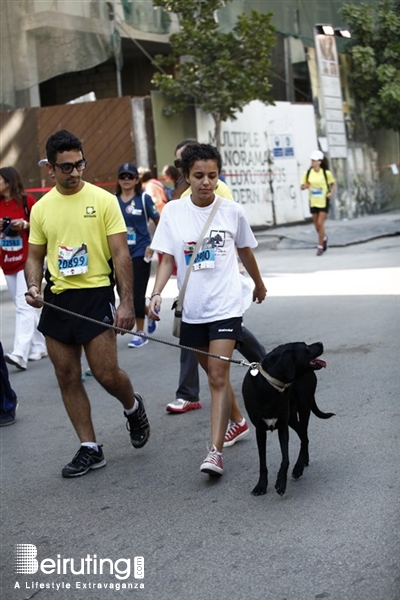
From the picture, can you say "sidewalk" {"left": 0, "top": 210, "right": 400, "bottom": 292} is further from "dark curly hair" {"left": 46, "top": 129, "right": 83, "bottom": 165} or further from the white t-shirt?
"dark curly hair" {"left": 46, "top": 129, "right": 83, "bottom": 165}

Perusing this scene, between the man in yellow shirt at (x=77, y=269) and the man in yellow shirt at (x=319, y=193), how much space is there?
41.3 ft

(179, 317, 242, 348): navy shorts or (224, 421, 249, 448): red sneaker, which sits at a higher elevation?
(179, 317, 242, 348): navy shorts

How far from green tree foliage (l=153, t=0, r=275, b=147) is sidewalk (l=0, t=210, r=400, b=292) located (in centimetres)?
297

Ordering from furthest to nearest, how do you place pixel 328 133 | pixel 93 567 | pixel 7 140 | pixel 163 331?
pixel 328 133
pixel 7 140
pixel 163 331
pixel 93 567

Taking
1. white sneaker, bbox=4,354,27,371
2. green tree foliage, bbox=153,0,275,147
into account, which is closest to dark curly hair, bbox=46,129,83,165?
white sneaker, bbox=4,354,27,371

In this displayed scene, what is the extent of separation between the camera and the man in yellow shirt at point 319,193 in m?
18.5

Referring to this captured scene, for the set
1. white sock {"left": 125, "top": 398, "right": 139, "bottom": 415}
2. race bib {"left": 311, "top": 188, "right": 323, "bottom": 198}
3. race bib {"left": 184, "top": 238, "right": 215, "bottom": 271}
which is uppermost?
race bib {"left": 311, "top": 188, "right": 323, "bottom": 198}

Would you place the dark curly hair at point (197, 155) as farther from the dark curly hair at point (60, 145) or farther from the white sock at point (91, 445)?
the white sock at point (91, 445)

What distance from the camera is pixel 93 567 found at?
15.2ft

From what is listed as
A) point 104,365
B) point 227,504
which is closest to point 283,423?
point 227,504

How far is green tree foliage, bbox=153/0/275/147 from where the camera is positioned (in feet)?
70.3

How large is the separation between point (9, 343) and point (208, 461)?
254 inches

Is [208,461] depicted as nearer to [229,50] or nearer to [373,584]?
[373,584]

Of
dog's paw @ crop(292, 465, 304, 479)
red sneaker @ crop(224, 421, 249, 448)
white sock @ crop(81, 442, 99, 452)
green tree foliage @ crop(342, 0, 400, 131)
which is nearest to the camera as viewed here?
dog's paw @ crop(292, 465, 304, 479)
